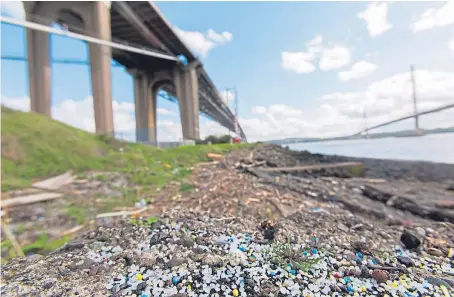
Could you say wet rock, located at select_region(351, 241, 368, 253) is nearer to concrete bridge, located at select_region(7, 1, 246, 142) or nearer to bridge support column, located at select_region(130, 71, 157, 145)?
concrete bridge, located at select_region(7, 1, 246, 142)

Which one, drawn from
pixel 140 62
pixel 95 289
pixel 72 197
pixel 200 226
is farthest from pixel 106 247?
pixel 140 62

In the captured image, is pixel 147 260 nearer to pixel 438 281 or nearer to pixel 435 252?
pixel 438 281

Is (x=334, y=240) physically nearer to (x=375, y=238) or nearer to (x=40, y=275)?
(x=375, y=238)

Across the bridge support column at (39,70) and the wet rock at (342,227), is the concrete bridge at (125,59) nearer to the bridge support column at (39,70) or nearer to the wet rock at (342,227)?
the bridge support column at (39,70)

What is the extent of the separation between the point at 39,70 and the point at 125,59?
15.9 metres

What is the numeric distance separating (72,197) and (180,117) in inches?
1048

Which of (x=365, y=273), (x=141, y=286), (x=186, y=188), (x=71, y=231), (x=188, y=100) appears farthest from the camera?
(x=188, y=100)

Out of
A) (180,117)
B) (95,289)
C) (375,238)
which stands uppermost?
(180,117)

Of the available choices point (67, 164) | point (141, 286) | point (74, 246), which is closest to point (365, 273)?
point (141, 286)

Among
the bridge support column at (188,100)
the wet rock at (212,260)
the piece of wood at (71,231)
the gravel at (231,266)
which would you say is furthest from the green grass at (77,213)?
the bridge support column at (188,100)

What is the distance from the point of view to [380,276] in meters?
1.66

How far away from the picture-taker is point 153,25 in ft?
77.8

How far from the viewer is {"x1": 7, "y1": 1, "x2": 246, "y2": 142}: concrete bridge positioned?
595 inches

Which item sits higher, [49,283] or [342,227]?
[49,283]
